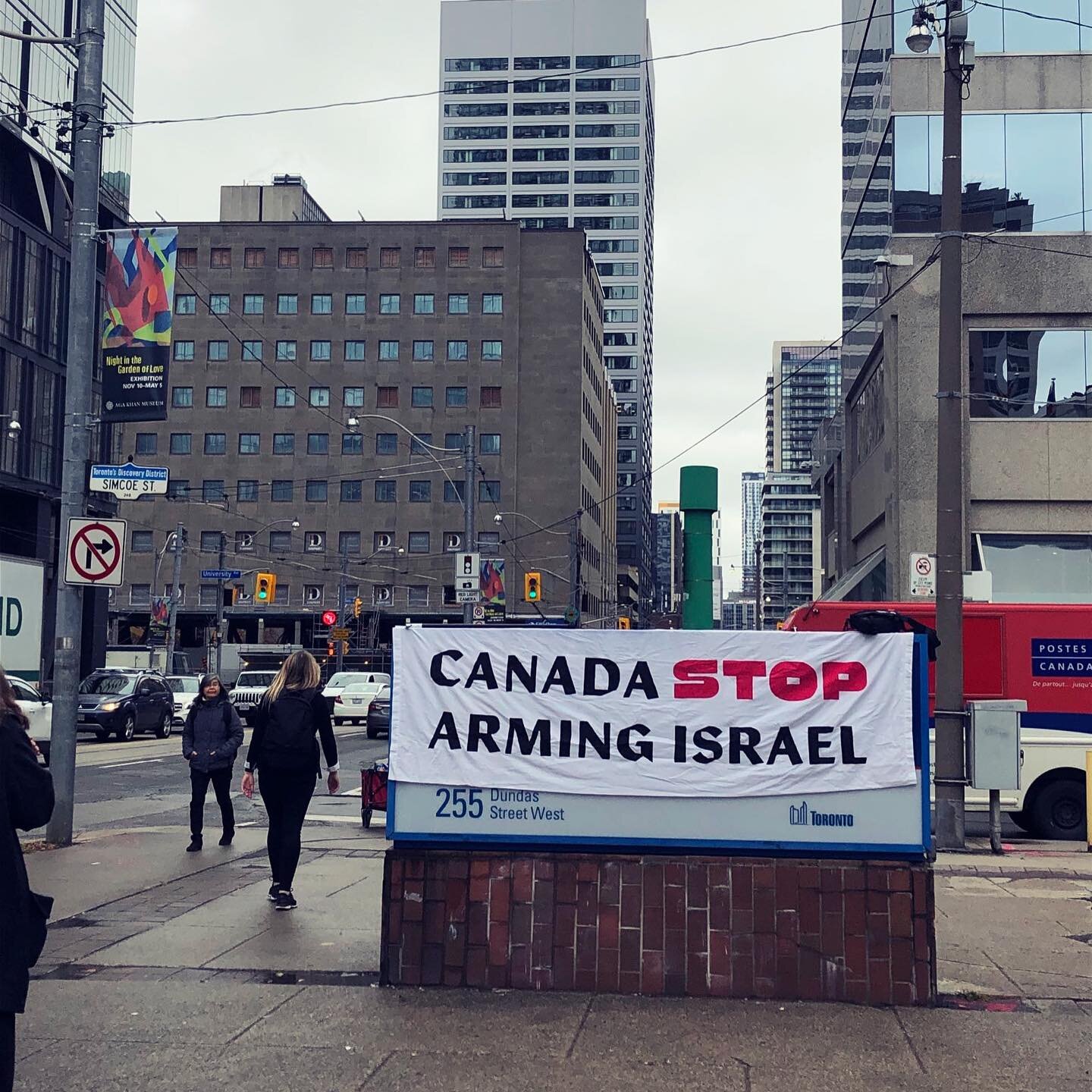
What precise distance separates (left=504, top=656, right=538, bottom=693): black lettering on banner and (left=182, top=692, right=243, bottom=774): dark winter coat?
5.68m

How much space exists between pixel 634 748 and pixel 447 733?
107cm

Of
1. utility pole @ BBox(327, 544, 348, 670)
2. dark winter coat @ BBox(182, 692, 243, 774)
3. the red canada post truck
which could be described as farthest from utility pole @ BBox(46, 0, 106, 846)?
utility pole @ BBox(327, 544, 348, 670)

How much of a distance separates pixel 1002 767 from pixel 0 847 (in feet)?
32.1

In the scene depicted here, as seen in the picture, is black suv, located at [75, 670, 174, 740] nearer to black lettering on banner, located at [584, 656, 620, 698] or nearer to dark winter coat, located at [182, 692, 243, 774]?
dark winter coat, located at [182, 692, 243, 774]

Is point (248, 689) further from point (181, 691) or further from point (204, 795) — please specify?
point (204, 795)

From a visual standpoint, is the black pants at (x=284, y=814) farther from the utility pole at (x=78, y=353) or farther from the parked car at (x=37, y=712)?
the parked car at (x=37, y=712)

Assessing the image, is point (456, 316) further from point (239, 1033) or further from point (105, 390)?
point (239, 1033)

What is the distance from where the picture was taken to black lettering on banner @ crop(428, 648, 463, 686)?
759cm

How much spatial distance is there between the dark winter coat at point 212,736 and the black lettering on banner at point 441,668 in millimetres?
5446

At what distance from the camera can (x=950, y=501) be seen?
13.7 metres


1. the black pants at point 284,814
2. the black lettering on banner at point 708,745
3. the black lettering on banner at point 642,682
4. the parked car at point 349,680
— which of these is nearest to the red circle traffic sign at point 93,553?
the black pants at point 284,814

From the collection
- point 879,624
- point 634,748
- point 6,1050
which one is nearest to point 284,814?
point 634,748

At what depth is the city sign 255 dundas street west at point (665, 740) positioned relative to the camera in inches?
285

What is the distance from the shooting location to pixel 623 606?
407 ft
